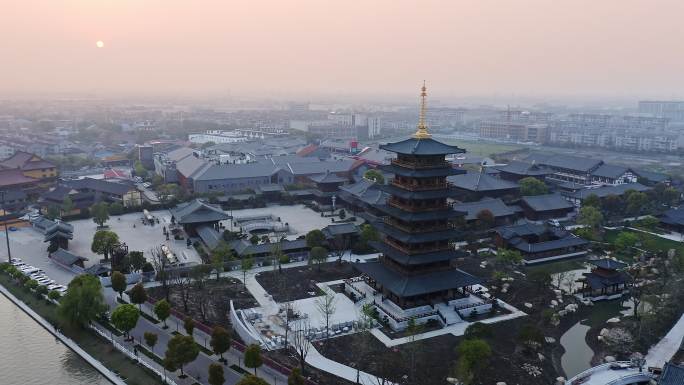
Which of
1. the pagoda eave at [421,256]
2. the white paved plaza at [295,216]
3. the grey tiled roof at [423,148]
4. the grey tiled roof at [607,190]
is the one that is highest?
the grey tiled roof at [423,148]

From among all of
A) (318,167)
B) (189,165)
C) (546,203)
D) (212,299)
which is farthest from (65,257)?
(546,203)

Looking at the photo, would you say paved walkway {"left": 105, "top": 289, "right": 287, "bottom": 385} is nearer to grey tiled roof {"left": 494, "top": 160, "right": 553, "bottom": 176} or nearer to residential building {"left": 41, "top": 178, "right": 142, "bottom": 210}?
residential building {"left": 41, "top": 178, "right": 142, "bottom": 210}

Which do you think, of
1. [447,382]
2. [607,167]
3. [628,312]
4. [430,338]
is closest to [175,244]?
[430,338]

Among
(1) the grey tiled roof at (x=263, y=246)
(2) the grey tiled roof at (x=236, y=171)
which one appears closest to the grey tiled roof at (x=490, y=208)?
(1) the grey tiled roof at (x=263, y=246)

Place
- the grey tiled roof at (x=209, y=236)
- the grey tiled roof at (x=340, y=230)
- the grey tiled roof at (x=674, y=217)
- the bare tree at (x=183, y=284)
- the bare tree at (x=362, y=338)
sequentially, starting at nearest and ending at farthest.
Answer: the bare tree at (x=362, y=338) < the bare tree at (x=183, y=284) < the grey tiled roof at (x=209, y=236) < the grey tiled roof at (x=340, y=230) < the grey tiled roof at (x=674, y=217)

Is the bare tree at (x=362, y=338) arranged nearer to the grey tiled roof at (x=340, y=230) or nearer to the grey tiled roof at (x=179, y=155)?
the grey tiled roof at (x=340, y=230)
